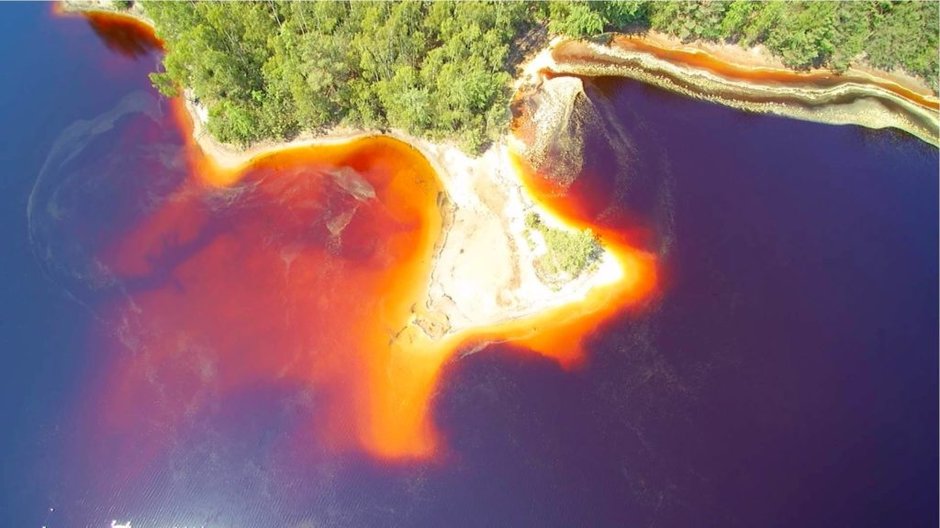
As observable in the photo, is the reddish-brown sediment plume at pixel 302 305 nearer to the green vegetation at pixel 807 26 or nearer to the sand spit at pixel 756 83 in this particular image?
the sand spit at pixel 756 83

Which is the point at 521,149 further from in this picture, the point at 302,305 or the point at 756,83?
the point at 756,83

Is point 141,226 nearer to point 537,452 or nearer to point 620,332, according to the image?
point 537,452

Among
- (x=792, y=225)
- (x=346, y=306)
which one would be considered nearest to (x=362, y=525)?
(x=346, y=306)

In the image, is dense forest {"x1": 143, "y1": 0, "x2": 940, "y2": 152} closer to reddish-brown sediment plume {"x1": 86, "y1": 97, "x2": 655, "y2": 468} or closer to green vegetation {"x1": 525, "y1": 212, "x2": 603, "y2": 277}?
reddish-brown sediment plume {"x1": 86, "y1": 97, "x2": 655, "y2": 468}

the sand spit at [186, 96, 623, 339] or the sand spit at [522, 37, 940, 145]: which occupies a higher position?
the sand spit at [522, 37, 940, 145]

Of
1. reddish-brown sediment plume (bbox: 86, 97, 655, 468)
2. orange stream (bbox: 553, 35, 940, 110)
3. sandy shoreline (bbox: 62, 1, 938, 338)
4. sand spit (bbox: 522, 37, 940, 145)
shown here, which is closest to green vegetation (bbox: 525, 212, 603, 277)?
sandy shoreline (bbox: 62, 1, 938, 338)
